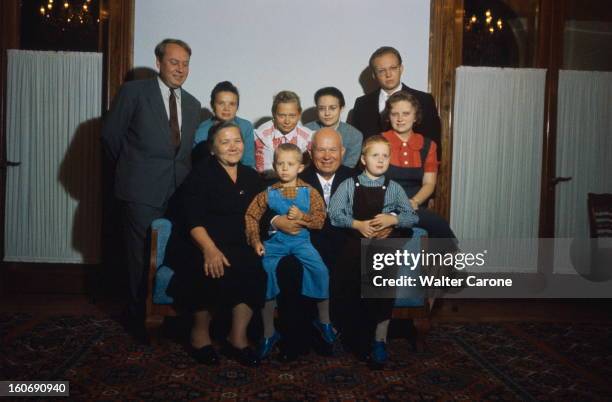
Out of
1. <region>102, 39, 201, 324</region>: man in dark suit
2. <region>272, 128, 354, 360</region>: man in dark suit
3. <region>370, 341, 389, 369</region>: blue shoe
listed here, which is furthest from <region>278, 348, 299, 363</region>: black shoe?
<region>102, 39, 201, 324</region>: man in dark suit

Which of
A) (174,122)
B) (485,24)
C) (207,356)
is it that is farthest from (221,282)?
(485,24)

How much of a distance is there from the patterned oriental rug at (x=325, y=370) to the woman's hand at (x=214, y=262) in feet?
1.70

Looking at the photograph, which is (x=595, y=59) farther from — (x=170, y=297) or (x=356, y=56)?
(x=170, y=297)

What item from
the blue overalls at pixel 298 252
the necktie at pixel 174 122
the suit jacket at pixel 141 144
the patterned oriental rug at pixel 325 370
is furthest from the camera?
the necktie at pixel 174 122

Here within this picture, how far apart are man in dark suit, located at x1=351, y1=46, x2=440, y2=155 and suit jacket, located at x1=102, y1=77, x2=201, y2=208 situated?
1488mm

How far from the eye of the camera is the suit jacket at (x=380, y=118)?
430cm

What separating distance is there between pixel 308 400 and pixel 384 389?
41cm

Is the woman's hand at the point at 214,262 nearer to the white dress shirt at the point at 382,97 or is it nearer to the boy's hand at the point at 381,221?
the boy's hand at the point at 381,221

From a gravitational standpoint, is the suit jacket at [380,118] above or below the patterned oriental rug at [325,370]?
above

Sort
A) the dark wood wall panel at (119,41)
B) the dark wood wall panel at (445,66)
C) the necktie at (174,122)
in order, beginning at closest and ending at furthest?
the necktie at (174,122) < the dark wood wall panel at (119,41) < the dark wood wall panel at (445,66)

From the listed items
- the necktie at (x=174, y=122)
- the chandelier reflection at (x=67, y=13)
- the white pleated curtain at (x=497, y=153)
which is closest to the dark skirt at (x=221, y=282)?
the necktie at (x=174, y=122)

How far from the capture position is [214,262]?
3178 mm

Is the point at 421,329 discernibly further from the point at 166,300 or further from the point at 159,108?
the point at 159,108

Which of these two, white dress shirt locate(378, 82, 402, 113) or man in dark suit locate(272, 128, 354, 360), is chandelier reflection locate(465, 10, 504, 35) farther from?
man in dark suit locate(272, 128, 354, 360)
